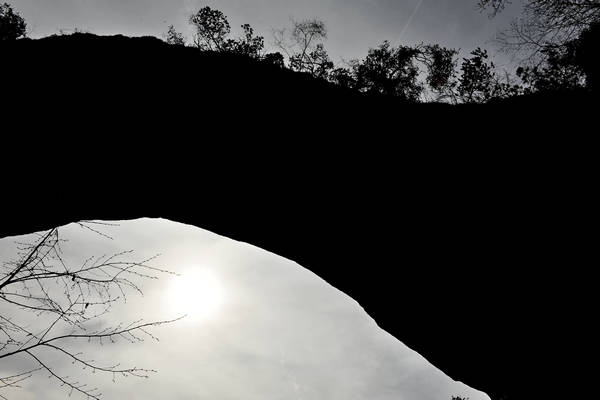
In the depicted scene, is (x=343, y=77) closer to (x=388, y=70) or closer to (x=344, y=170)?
(x=388, y=70)

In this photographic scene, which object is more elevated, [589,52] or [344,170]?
[589,52]

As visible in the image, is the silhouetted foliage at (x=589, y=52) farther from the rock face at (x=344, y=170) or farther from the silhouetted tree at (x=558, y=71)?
the rock face at (x=344, y=170)

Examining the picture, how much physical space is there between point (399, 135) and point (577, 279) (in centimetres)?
224

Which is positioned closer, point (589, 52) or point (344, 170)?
point (344, 170)

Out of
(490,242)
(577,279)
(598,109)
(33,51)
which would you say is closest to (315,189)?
(490,242)

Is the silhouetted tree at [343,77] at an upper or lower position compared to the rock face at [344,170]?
upper

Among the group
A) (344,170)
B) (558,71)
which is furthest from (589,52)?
(344,170)

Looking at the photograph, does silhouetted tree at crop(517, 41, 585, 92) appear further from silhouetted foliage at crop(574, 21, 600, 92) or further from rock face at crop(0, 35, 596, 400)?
rock face at crop(0, 35, 596, 400)

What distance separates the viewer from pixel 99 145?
3.39m

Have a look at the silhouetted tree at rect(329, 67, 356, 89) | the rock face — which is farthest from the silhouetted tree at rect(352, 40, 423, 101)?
the rock face

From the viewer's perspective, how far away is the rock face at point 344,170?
3.16 m

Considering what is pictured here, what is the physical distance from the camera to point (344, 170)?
137 inches

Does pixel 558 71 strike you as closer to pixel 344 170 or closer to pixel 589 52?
pixel 589 52

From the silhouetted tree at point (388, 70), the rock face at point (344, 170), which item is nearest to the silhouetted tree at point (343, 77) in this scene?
the silhouetted tree at point (388, 70)
